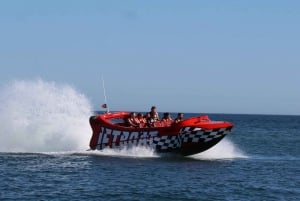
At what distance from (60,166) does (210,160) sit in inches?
260

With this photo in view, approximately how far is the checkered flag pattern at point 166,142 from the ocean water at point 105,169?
1.64 feet

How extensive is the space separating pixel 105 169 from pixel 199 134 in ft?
15.9

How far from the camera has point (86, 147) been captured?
30828mm

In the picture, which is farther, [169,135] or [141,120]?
[141,120]

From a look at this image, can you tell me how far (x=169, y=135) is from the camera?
26.7 m

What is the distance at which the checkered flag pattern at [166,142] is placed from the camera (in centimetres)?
2680

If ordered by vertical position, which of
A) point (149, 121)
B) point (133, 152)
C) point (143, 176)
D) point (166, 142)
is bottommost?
point (143, 176)

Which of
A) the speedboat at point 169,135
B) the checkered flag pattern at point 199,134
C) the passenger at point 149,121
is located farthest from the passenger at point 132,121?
the checkered flag pattern at point 199,134

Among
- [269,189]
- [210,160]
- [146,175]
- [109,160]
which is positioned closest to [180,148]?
[210,160]

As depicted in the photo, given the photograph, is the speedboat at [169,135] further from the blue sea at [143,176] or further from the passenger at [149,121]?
the blue sea at [143,176]

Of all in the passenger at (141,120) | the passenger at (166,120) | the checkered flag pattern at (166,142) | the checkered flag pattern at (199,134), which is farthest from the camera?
the passenger at (141,120)

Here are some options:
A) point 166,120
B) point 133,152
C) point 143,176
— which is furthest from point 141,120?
point 143,176

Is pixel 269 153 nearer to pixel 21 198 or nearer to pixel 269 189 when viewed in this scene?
pixel 269 189

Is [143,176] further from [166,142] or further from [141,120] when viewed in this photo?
[141,120]
